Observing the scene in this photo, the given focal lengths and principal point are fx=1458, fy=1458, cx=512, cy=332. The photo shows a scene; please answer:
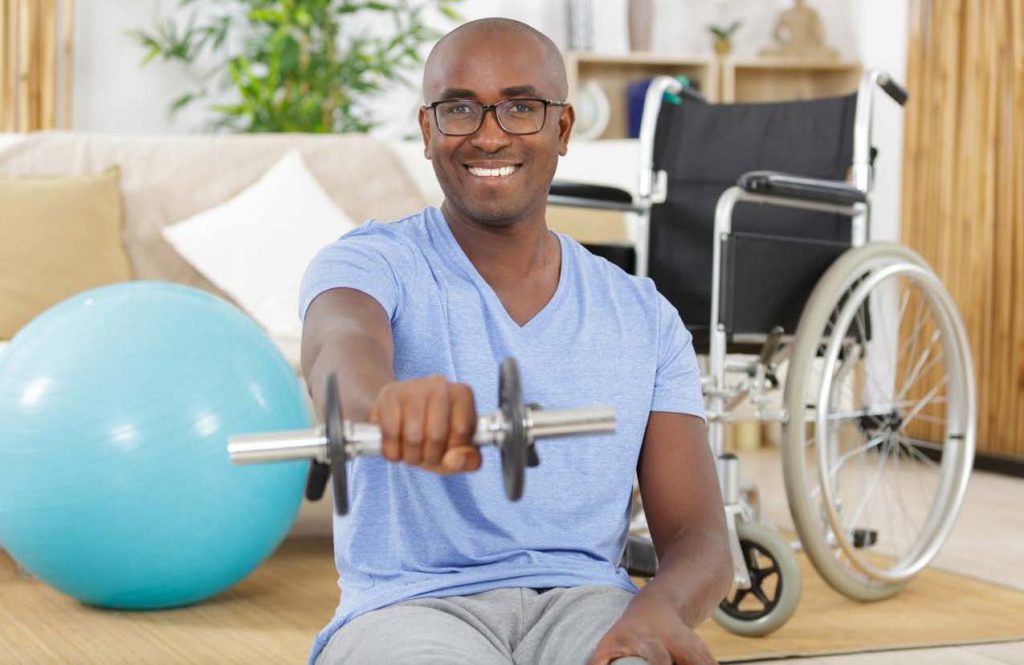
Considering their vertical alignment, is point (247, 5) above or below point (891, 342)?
above

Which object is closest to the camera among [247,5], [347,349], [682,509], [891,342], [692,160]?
[347,349]

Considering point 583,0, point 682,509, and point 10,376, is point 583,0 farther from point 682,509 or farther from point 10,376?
point 682,509

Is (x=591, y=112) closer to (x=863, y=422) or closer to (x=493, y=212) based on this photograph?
(x=863, y=422)

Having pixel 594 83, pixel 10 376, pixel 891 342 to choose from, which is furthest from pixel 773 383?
pixel 594 83

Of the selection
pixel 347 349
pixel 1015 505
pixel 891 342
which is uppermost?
pixel 347 349

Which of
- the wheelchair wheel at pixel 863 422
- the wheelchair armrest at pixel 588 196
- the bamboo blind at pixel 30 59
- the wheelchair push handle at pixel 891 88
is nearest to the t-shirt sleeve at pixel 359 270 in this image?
the wheelchair wheel at pixel 863 422

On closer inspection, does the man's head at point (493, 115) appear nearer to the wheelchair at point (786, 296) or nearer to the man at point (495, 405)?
the man at point (495, 405)

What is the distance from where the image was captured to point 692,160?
3.09 metres

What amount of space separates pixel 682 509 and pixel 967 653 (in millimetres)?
1161

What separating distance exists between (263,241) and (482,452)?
2.47 metres

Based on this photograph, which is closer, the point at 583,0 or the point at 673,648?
the point at 673,648

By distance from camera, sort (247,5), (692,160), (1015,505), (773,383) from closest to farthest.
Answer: (773,383) → (692,160) → (1015,505) → (247,5)

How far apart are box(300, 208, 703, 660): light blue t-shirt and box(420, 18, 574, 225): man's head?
0.06 meters

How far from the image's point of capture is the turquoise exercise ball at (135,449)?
2250mm
